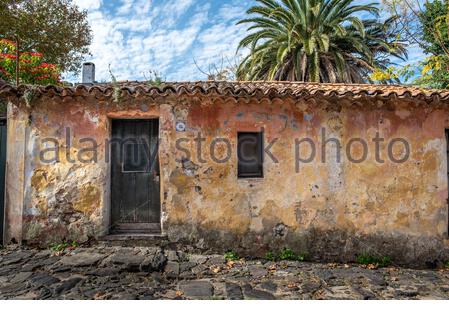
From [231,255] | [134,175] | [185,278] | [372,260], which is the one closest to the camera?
[185,278]

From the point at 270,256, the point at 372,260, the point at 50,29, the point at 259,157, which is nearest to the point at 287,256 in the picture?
the point at 270,256

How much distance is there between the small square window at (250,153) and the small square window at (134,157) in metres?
1.86

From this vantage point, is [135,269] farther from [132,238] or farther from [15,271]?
[15,271]

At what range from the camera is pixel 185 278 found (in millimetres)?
4656

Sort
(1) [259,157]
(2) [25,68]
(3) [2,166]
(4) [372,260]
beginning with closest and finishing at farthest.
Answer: (4) [372,260]
(3) [2,166]
(1) [259,157]
(2) [25,68]

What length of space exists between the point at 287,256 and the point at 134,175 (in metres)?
3.32

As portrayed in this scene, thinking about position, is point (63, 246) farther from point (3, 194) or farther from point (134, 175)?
point (134, 175)

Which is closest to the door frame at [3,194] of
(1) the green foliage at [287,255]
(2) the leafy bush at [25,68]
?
(2) the leafy bush at [25,68]

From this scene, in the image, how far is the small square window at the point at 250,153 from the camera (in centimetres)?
590

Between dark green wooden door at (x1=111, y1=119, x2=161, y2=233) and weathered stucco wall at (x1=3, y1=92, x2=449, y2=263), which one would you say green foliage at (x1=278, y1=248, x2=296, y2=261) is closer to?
weathered stucco wall at (x1=3, y1=92, x2=449, y2=263)

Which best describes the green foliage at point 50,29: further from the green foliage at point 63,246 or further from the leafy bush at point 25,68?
the green foliage at point 63,246

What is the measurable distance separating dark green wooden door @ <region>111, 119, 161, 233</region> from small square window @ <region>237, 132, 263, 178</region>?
165cm

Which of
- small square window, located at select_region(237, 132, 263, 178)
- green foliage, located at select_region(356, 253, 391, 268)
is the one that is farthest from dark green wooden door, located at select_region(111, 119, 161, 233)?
green foliage, located at select_region(356, 253, 391, 268)

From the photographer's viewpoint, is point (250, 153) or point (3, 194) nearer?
point (3, 194)
